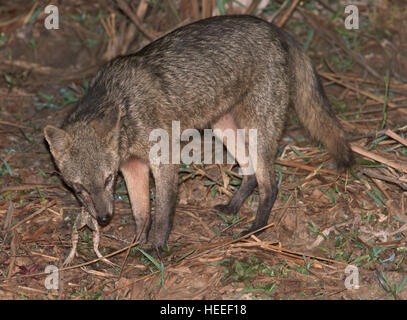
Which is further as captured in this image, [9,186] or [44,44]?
[44,44]

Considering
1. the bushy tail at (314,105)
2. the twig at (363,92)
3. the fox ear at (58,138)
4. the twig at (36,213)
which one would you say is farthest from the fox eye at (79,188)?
the twig at (363,92)

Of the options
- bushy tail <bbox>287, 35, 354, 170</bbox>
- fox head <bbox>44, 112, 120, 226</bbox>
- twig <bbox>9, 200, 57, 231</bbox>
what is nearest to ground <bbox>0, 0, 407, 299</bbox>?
twig <bbox>9, 200, 57, 231</bbox>

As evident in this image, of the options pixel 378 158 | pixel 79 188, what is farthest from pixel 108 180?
pixel 378 158

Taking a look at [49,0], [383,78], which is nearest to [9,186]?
[49,0]

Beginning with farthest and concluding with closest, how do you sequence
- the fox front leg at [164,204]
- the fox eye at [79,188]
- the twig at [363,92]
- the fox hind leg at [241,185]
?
the twig at [363,92] → the fox hind leg at [241,185] → the fox front leg at [164,204] → the fox eye at [79,188]

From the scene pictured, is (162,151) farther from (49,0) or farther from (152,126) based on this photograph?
(49,0)

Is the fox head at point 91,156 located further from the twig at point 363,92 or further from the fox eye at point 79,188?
the twig at point 363,92

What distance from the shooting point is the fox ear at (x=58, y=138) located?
196 inches

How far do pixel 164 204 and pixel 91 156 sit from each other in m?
0.96

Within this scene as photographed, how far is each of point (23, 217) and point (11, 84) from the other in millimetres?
2854

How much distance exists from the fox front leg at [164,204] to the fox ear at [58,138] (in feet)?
3.03

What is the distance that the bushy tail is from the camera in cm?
613

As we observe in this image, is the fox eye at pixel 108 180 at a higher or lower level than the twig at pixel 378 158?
higher

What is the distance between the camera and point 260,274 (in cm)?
507
